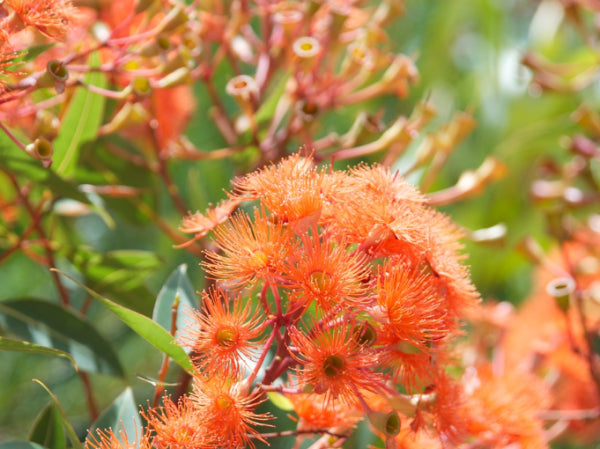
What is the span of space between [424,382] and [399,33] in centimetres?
94

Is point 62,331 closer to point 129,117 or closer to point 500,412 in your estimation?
point 129,117

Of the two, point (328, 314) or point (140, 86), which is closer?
point (328, 314)

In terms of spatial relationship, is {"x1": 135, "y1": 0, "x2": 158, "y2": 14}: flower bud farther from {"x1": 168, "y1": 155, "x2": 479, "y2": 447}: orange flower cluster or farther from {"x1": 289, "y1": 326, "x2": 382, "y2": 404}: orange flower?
{"x1": 289, "y1": 326, "x2": 382, "y2": 404}: orange flower

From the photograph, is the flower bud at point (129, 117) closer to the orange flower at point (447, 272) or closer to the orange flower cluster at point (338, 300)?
A: the orange flower cluster at point (338, 300)

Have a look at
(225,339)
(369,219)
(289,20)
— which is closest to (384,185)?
(369,219)

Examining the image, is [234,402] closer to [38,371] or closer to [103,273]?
[103,273]

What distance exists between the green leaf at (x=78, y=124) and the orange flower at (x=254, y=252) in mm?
250

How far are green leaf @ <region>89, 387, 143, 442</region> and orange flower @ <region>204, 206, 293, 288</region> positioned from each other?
0.15m

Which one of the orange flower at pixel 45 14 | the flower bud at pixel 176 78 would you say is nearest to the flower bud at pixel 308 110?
the flower bud at pixel 176 78

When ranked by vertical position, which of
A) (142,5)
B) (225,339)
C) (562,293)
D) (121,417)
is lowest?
(562,293)

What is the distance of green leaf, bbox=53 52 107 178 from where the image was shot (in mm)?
641

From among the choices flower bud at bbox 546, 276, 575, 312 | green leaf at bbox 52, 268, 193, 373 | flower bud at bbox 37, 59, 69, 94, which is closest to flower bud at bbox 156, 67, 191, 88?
flower bud at bbox 37, 59, 69, 94

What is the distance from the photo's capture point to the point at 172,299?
56 cm

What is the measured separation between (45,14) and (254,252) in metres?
0.23
